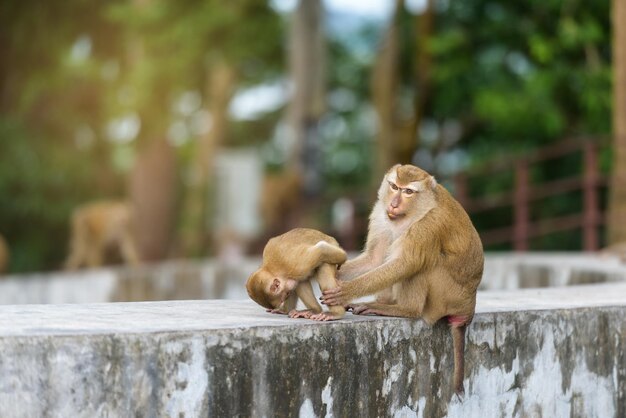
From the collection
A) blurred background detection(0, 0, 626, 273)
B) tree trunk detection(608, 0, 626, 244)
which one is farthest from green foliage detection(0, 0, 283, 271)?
tree trunk detection(608, 0, 626, 244)

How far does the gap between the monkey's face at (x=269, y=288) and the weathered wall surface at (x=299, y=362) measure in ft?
0.33

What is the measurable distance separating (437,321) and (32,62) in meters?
17.7

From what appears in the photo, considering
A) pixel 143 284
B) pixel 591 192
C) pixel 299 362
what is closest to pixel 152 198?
pixel 143 284

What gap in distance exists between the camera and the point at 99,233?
52.3ft

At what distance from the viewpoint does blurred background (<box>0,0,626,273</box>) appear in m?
16.2

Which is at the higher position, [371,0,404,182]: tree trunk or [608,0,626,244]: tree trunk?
[371,0,404,182]: tree trunk

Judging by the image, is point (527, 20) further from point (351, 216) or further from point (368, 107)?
point (368, 107)

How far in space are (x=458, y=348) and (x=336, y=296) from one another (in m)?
0.65

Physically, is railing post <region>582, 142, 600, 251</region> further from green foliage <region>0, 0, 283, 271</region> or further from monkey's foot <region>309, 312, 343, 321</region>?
monkey's foot <region>309, 312, 343, 321</region>

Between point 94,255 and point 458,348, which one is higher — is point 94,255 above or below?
above


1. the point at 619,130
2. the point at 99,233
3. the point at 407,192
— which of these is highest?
the point at 619,130

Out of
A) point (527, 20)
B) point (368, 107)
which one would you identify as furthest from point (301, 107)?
point (368, 107)

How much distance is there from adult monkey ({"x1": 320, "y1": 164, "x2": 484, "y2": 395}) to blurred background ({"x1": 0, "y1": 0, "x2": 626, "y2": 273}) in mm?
8181

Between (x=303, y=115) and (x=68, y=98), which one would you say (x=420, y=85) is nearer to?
(x=303, y=115)
